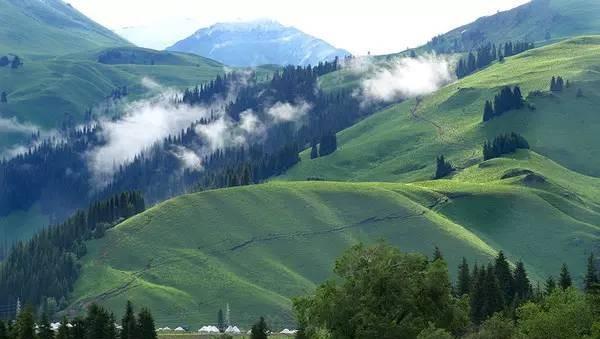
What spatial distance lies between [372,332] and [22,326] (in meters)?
50.3

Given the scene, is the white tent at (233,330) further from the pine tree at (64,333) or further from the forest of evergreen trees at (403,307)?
the forest of evergreen trees at (403,307)

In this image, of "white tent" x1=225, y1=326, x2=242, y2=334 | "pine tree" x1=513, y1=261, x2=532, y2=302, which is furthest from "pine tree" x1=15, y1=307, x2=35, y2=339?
"pine tree" x1=513, y1=261, x2=532, y2=302

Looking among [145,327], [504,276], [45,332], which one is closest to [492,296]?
[504,276]

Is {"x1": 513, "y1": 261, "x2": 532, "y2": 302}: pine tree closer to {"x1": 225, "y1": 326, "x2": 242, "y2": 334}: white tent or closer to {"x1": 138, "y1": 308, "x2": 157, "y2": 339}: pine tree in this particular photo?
{"x1": 225, "y1": 326, "x2": 242, "y2": 334}: white tent

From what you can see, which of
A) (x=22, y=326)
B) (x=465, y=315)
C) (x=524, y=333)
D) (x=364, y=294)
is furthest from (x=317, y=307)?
(x=22, y=326)

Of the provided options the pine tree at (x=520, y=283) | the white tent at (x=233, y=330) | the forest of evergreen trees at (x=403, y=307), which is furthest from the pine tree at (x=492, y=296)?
the white tent at (x=233, y=330)

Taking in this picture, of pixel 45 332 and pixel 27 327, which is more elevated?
pixel 27 327

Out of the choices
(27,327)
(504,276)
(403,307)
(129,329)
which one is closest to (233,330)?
(504,276)

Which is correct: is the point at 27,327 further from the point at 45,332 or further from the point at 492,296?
the point at 492,296

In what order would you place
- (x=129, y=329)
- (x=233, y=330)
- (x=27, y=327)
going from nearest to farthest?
(x=27, y=327) < (x=129, y=329) < (x=233, y=330)

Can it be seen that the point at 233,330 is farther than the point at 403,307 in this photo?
Yes

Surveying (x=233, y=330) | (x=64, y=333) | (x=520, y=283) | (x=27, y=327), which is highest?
(x=27, y=327)

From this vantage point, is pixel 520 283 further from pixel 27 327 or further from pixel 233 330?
pixel 27 327

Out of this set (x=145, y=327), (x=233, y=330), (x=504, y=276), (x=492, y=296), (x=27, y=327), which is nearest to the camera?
(x=27, y=327)
